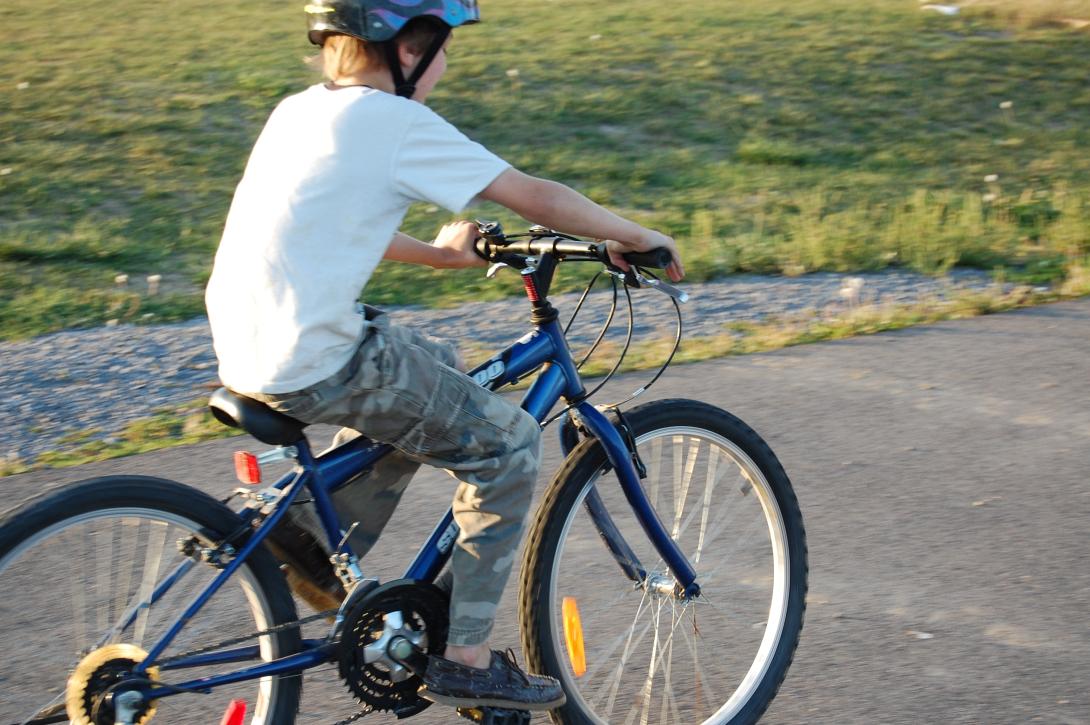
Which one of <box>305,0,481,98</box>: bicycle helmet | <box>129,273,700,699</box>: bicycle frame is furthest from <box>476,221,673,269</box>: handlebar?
<box>305,0,481,98</box>: bicycle helmet

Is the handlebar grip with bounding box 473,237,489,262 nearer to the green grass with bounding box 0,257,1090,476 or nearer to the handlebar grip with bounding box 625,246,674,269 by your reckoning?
the handlebar grip with bounding box 625,246,674,269

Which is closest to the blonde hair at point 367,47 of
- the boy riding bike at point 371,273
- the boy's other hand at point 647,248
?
the boy riding bike at point 371,273

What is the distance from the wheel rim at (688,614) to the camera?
11.5 ft

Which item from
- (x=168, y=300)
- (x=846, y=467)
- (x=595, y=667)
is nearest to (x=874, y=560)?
(x=846, y=467)

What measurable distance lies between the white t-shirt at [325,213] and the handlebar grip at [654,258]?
1.43 ft

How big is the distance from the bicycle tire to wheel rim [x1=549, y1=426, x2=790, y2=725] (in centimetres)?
68

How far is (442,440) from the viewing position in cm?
302

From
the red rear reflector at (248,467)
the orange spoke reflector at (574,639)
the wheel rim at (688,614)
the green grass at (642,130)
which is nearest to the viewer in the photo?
the red rear reflector at (248,467)

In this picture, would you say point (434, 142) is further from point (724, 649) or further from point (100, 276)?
point (100, 276)

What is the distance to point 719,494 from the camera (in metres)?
3.62

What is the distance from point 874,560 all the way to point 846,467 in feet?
2.57

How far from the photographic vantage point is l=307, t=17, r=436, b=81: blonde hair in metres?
2.92

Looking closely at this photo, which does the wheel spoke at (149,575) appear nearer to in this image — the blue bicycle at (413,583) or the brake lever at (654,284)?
the blue bicycle at (413,583)

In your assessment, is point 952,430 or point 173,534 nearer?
point 173,534
